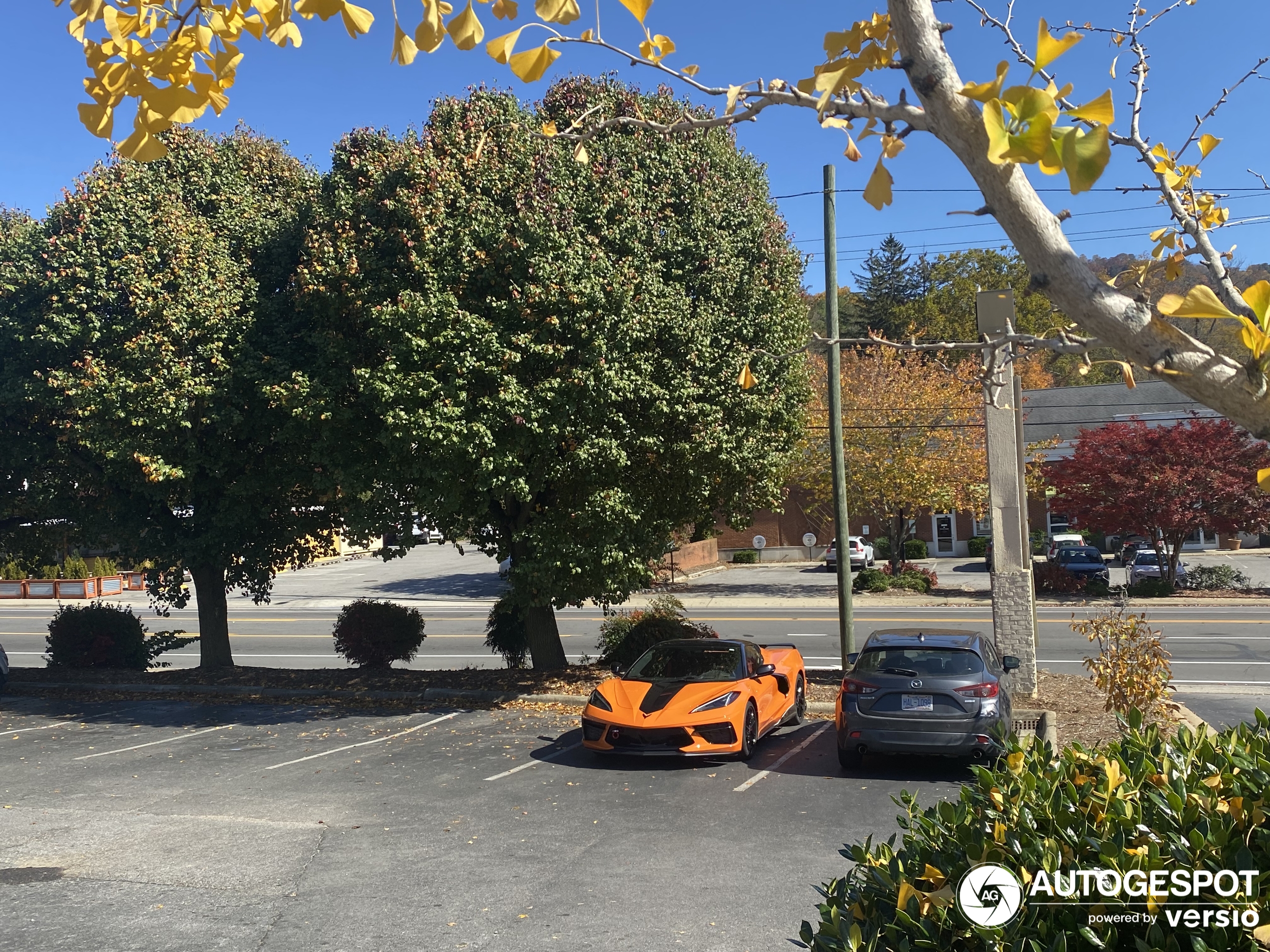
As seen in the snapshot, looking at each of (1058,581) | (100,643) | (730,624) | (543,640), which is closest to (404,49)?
(543,640)

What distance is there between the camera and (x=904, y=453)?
3459 cm

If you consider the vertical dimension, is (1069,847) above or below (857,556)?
above

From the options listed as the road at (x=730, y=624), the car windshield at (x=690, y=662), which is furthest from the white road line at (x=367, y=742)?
the road at (x=730, y=624)

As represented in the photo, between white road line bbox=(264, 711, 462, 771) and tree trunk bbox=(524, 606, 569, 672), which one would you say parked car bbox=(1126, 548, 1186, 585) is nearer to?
tree trunk bbox=(524, 606, 569, 672)

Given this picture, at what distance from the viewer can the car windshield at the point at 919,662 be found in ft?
32.5

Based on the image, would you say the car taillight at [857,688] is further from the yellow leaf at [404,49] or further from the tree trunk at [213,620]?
the tree trunk at [213,620]

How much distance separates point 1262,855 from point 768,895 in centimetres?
392

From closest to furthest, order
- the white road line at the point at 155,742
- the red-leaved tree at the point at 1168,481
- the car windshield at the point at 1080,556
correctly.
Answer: the white road line at the point at 155,742 → the red-leaved tree at the point at 1168,481 → the car windshield at the point at 1080,556

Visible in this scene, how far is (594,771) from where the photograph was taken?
412 inches

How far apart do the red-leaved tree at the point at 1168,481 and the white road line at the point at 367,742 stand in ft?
Result: 75.7

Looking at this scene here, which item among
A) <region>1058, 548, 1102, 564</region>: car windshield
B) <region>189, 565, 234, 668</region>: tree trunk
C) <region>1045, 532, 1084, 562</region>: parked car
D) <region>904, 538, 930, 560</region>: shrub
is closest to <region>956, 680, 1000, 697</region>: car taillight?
<region>189, 565, 234, 668</region>: tree trunk

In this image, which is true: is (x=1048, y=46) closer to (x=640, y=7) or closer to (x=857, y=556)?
(x=640, y=7)

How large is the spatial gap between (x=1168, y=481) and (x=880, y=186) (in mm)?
29758

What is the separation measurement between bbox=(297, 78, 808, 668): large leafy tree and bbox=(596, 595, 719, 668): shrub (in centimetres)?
148
